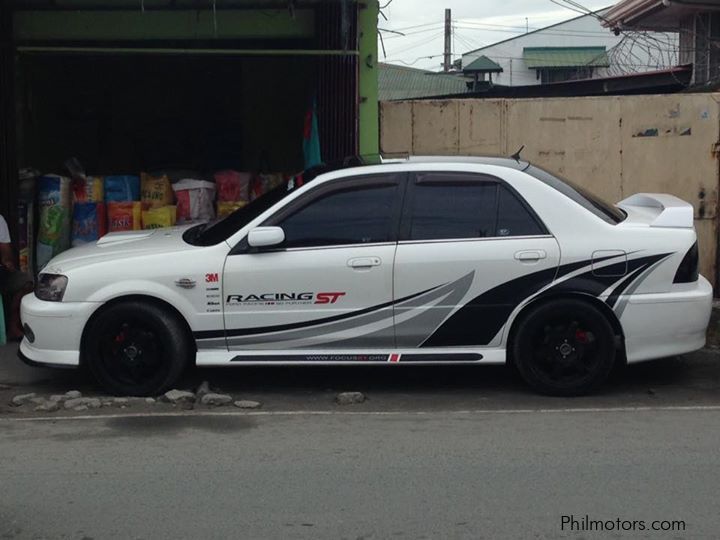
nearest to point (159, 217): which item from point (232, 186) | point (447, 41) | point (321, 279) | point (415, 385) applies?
point (232, 186)

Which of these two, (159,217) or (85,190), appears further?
(85,190)

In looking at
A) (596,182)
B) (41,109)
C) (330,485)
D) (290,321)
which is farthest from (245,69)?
(330,485)

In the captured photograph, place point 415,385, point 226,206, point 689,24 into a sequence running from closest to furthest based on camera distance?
point 415,385
point 226,206
point 689,24

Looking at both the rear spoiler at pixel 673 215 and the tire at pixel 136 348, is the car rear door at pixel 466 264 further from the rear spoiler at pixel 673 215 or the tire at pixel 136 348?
the tire at pixel 136 348

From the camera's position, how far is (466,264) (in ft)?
24.1

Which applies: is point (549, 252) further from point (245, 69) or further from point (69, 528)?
point (245, 69)

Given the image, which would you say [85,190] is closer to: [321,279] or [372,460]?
[321,279]

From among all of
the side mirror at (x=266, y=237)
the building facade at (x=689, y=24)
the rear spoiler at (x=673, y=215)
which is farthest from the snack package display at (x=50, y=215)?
the building facade at (x=689, y=24)

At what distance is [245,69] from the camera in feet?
43.9

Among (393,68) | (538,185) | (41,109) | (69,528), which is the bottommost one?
(69,528)

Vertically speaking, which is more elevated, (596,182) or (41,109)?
(41,109)

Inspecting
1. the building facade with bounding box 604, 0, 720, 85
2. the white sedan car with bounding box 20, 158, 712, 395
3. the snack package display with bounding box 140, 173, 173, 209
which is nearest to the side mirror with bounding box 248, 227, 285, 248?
the white sedan car with bounding box 20, 158, 712, 395

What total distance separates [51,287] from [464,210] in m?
3.01

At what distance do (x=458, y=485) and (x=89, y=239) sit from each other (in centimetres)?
574
